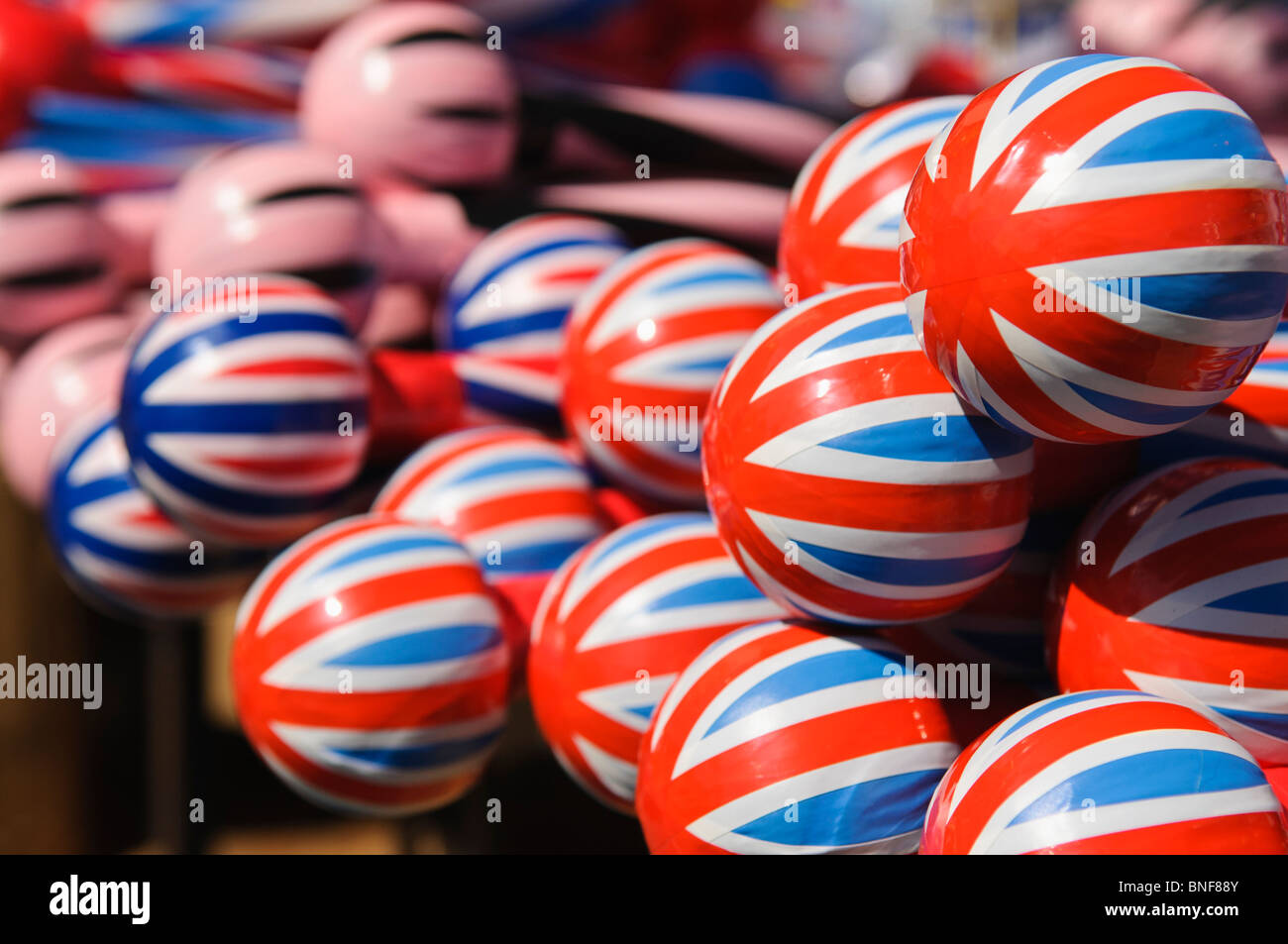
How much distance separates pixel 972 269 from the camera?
1.01m

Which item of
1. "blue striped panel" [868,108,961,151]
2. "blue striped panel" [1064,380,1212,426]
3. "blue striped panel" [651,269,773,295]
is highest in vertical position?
"blue striped panel" [868,108,961,151]

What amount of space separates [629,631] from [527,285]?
0.72m

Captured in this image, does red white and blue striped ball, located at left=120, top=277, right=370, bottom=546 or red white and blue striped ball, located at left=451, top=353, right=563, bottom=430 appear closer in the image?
red white and blue striped ball, located at left=120, top=277, right=370, bottom=546

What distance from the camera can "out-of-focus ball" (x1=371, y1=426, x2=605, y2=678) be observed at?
1.73 metres

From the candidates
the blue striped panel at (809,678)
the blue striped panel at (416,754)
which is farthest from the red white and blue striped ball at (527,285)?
the blue striped panel at (809,678)

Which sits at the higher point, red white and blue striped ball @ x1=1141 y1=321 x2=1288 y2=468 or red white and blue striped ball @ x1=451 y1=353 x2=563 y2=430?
red white and blue striped ball @ x1=451 y1=353 x2=563 y2=430

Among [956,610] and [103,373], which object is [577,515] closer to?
[956,610]

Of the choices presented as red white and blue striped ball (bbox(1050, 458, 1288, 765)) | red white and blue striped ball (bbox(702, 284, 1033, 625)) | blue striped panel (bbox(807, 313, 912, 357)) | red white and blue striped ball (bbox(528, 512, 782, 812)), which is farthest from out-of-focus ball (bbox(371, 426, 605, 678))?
red white and blue striped ball (bbox(1050, 458, 1288, 765))

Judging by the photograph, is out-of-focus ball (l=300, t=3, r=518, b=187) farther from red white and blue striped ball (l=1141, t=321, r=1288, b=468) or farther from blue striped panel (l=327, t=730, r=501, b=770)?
red white and blue striped ball (l=1141, t=321, r=1288, b=468)

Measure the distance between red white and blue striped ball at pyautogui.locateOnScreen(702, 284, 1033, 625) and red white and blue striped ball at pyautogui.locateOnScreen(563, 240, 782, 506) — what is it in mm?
415

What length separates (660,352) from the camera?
5.36 ft

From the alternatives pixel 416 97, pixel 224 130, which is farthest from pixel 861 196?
pixel 224 130

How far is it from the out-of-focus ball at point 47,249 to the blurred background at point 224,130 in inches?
2.3
